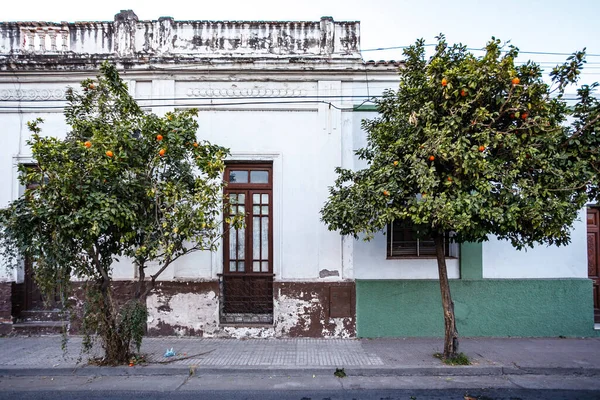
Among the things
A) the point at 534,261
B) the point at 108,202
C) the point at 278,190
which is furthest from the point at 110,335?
the point at 534,261

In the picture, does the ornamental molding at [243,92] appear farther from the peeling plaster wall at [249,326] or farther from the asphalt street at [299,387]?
the asphalt street at [299,387]

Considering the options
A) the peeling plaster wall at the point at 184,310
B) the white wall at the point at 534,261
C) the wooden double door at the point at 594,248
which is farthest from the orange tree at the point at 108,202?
the wooden double door at the point at 594,248

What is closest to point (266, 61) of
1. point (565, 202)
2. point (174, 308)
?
point (174, 308)

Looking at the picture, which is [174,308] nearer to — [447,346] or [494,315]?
[447,346]

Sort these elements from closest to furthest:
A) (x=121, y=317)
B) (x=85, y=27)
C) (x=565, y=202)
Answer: (x=565, y=202)
(x=121, y=317)
(x=85, y=27)

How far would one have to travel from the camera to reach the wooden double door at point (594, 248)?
28.2ft

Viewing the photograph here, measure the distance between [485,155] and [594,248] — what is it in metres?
4.74

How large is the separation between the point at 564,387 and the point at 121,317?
625 centimetres

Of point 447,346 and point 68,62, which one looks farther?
point 68,62

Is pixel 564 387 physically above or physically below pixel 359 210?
below

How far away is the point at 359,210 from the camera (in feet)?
20.4

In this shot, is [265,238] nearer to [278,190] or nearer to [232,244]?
[232,244]

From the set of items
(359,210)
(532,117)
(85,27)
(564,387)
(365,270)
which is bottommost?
(564,387)

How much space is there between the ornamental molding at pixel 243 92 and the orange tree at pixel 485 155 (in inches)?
111
